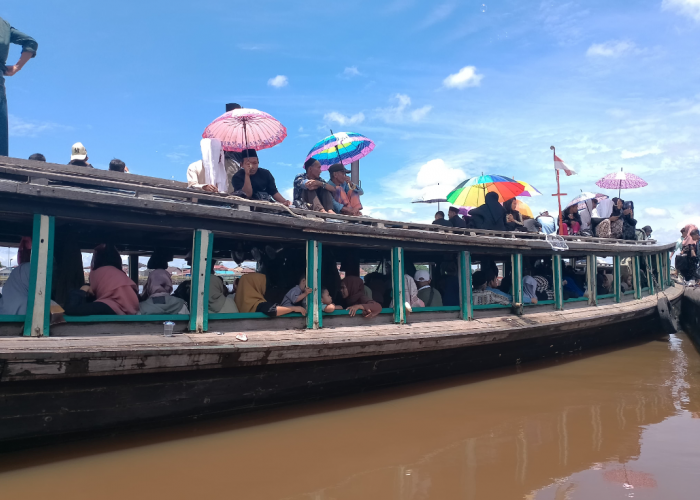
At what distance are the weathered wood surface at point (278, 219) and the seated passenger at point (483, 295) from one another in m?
0.64

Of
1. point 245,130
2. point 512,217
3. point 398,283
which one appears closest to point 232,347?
point 398,283

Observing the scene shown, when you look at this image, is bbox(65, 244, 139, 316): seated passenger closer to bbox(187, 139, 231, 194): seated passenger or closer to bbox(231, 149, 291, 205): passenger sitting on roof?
bbox(187, 139, 231, 194): seated passenger

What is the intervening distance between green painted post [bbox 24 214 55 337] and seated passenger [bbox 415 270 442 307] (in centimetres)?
437

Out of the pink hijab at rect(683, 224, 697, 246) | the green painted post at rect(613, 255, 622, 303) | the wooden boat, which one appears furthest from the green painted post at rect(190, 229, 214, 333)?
the pink hijab at rect(683, 224, 697, 246)

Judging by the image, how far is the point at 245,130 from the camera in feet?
19.4

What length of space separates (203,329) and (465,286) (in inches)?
143

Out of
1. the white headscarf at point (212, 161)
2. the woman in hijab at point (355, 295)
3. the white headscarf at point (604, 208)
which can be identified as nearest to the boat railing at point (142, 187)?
the white headscarf at point (212, 161)

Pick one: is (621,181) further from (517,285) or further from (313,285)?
(313,285)

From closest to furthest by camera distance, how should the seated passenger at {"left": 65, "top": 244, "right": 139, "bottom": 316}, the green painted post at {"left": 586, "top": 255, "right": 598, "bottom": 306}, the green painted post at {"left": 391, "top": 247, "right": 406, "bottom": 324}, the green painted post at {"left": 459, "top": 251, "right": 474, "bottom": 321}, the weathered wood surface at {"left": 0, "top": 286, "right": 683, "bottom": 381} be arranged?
the weathered wood surface at {"left": 0, "top": 286, "right": 683, "bottom": 381}, the seated passenger at {"left": 65, "top": 244, "right": 139, "bottom": 316}, the green painted post at {"left": 391, "top": 247, "right": 406, "bottom": 324}, the green painted post at {"left": 459, "top": 251, "right": 474, "bottom": 321}, the green painted post at {"left": 586, "top": 255, "right": 598, "bottom": 306}

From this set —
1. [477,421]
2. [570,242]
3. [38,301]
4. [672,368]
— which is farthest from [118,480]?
[672,368]

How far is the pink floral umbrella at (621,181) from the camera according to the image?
11.2 meters

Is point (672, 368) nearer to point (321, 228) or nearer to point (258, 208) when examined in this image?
point (321, 228)

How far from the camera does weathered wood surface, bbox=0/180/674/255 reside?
3594mm

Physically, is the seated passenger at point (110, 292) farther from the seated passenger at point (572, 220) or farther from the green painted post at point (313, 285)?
the seated passenger at point (572, 220)
